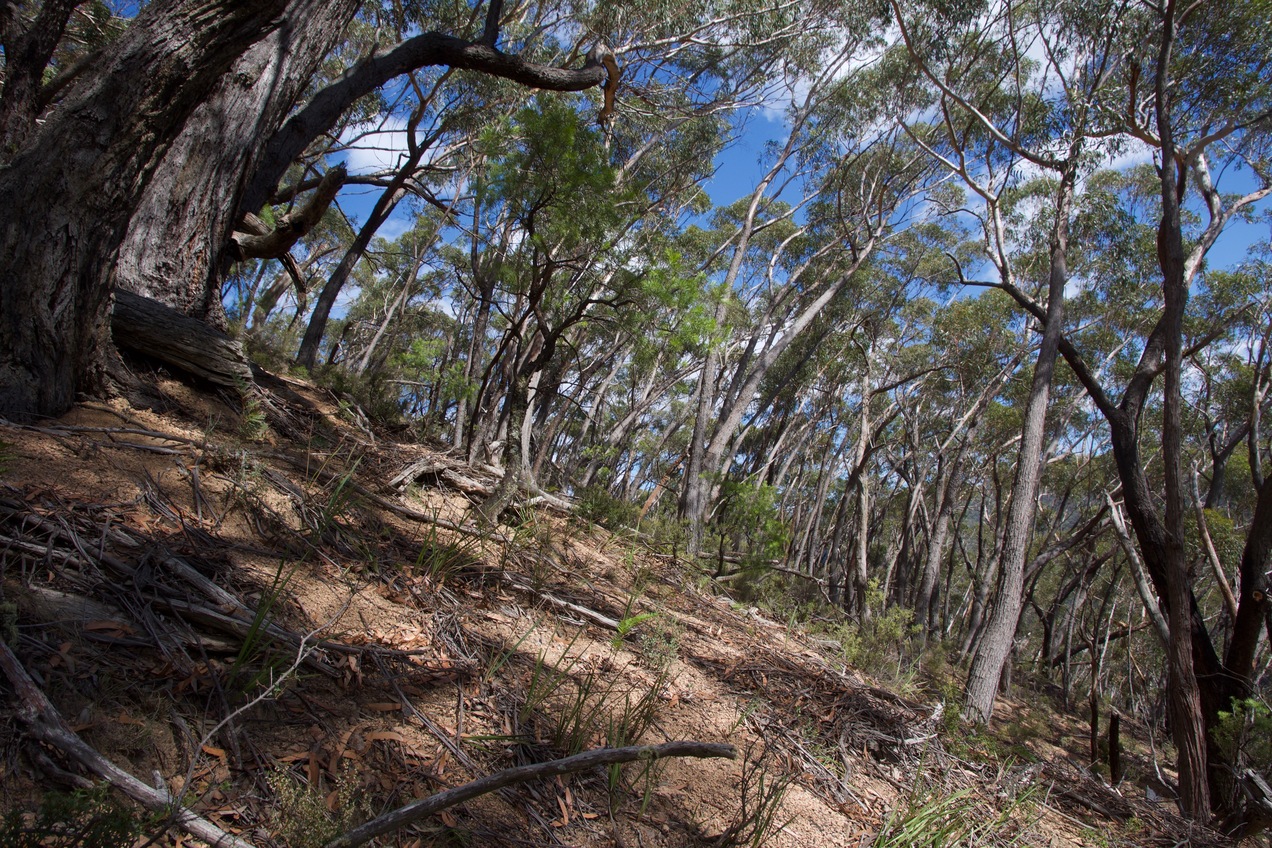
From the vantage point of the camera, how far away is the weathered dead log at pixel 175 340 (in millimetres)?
3020

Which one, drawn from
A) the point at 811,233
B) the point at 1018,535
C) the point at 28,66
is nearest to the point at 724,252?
the point at 811,233

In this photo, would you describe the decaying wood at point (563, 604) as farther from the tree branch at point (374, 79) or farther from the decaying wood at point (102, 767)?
the tree branch at point (374, 79)

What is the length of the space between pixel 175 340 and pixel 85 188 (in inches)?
35.8

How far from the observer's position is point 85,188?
2.37 meters

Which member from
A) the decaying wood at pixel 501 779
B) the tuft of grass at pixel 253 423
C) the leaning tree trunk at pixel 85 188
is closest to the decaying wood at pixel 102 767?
the decaying wood at pixel 501 779

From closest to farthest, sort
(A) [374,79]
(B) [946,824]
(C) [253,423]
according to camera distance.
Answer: (B) [946,824], (C) [253,423], (A) [374,79]

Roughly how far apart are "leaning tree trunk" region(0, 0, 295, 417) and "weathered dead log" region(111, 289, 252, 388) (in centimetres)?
43

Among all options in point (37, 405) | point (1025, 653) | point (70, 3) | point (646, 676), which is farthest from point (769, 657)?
point (1025, 653)

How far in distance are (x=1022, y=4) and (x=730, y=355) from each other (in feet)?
34.5

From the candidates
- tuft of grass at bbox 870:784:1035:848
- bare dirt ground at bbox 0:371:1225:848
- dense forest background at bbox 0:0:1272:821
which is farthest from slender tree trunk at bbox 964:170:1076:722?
tuft of grass at bbox 870:784:1035:848

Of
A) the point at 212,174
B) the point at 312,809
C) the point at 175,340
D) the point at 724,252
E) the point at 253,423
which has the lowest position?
the point at 312,809

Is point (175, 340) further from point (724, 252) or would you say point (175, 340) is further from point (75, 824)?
point (724, 252)

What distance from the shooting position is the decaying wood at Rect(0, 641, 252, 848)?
3.83ft

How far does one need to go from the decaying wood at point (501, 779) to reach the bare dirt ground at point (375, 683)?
10 centimetres
